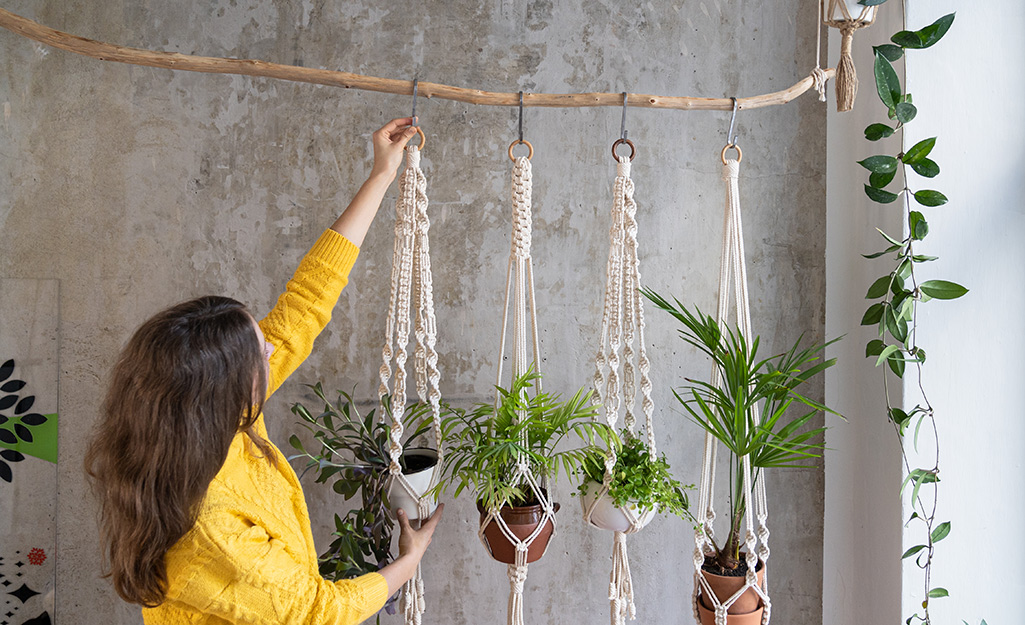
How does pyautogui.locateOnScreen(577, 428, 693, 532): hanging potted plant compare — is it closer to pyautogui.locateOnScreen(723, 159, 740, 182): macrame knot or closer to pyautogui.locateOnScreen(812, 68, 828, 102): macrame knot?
pyautogui.locateOnScreen(723, 159, 740, 182): macrame knot

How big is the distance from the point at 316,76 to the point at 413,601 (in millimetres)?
1180

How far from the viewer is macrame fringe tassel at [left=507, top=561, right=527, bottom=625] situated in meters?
1.46

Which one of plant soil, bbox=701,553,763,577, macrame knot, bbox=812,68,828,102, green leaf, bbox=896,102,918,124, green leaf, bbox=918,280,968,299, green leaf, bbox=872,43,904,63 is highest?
green leaf, bbox=872,43,904,63

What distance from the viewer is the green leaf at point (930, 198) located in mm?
1390

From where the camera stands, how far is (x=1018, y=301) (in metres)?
1.50

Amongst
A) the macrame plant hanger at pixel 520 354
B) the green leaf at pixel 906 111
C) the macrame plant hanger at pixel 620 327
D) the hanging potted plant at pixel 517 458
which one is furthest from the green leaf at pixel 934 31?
the hanging potted plant at pixel 517 458

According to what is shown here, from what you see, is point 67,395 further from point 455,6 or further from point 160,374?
point 455,6

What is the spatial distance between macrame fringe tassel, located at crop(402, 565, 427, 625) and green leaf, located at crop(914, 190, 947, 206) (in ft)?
4.53

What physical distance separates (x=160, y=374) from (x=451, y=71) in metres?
1.13

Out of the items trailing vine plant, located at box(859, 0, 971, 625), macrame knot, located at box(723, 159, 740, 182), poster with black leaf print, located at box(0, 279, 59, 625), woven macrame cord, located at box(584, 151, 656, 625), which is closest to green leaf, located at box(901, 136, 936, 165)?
trailing vine plant, located at box(859, 0, 971, 625)

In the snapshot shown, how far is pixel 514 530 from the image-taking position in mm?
1430

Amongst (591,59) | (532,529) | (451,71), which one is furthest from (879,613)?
(451,71)

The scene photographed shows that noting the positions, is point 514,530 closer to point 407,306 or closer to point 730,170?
point 407,306

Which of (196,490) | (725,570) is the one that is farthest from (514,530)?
(196,490)
